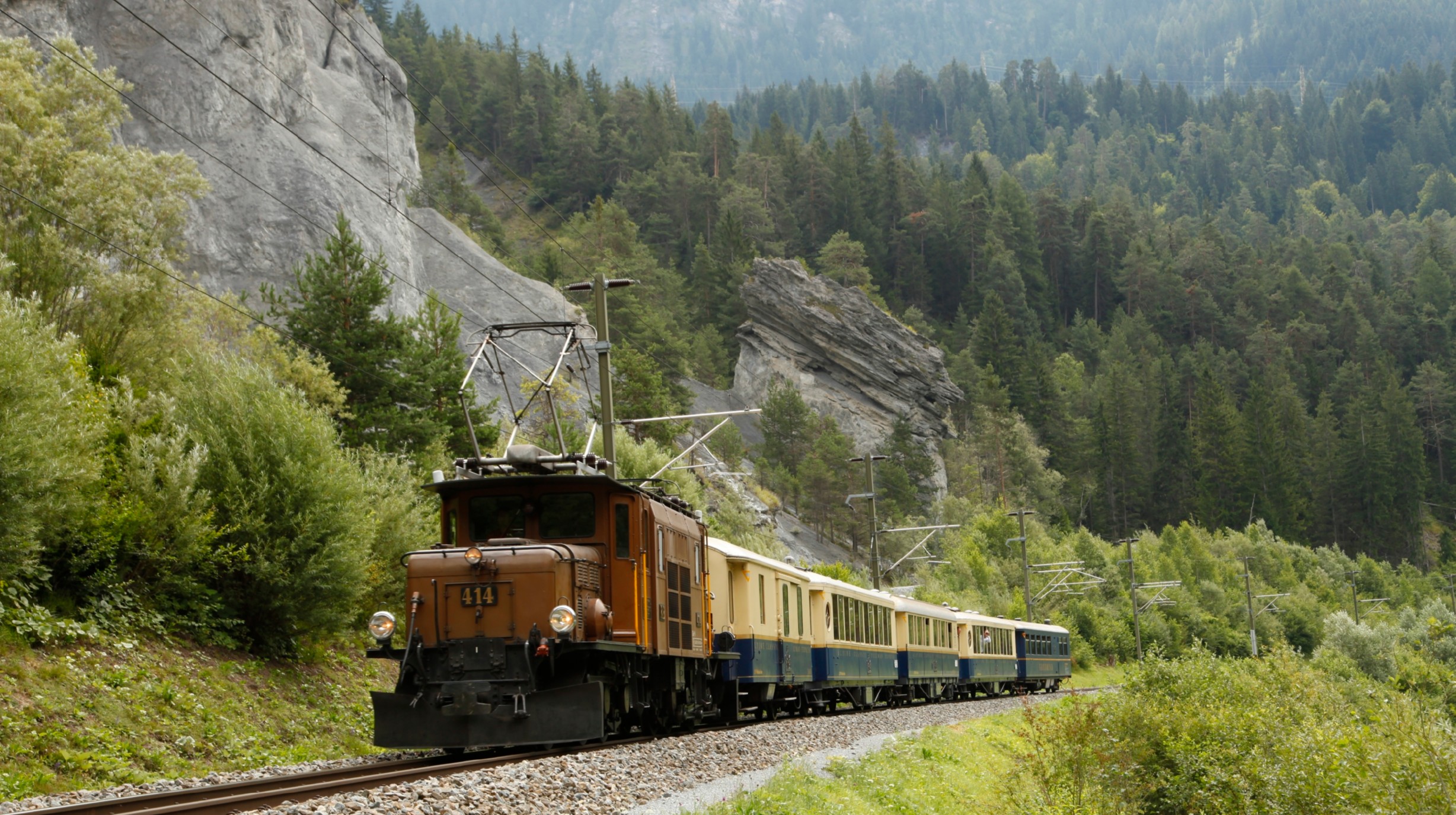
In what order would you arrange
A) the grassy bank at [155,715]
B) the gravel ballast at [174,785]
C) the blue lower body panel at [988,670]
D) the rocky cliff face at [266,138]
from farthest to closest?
1. the rocky cliff face at [266,138]
2. the blue lower body panel at [988,670]
3. the grassy bank at [155,715]
4. the gravel ballast at [174,785]

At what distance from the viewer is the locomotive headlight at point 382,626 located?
14.6m

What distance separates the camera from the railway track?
1029 centimetres

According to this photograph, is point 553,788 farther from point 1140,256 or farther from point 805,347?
point 1140,256

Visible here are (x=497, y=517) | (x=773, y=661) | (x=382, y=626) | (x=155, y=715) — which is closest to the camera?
(x=382, y=626)

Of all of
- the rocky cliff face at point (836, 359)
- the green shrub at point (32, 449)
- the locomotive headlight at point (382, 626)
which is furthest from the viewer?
the rocky cliff face at point (836, 359)

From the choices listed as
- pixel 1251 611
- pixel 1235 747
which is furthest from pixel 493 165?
pixel 1235 747

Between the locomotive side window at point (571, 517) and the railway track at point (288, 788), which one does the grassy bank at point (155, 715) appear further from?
the locomotive side window at point (571, 517)

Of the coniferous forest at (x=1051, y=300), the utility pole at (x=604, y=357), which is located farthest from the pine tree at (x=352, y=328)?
the coniferous forest at (x=1051, y=300)

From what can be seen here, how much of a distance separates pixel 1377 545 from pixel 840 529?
71.3 metres

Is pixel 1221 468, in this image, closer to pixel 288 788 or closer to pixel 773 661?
pixel 773 661

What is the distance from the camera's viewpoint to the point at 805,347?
11150 cm

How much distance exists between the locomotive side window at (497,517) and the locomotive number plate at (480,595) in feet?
3.80

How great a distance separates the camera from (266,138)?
67.2m

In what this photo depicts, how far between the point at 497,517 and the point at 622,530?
5.34ft
